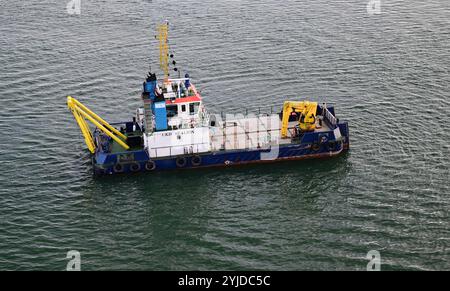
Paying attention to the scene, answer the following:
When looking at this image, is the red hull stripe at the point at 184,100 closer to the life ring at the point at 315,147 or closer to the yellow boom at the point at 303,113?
the yellow boom at the point at 303,113

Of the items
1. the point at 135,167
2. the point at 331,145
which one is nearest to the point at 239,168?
the point at 331,145

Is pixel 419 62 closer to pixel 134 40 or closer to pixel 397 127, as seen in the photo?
pixel 397 127

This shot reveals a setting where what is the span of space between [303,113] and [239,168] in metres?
7.05

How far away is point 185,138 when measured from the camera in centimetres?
5066

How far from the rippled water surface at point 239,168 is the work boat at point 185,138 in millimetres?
1083

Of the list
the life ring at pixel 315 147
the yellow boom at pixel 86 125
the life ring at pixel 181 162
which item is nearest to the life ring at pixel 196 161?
the life ring at pixel 181 162

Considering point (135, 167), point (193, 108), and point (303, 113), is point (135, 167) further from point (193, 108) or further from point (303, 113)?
point (303, 113)

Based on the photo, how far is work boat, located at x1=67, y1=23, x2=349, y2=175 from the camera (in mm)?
49844

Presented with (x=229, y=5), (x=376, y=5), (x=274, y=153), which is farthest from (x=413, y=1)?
(x=274, y=153)

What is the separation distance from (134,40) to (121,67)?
7982mm

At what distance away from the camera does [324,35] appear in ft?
256

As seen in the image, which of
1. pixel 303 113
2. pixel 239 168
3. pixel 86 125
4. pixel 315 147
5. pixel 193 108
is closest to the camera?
pixel 193 108

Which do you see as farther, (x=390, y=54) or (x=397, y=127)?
(x=390, y=54)

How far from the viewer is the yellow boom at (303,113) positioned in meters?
51.9
